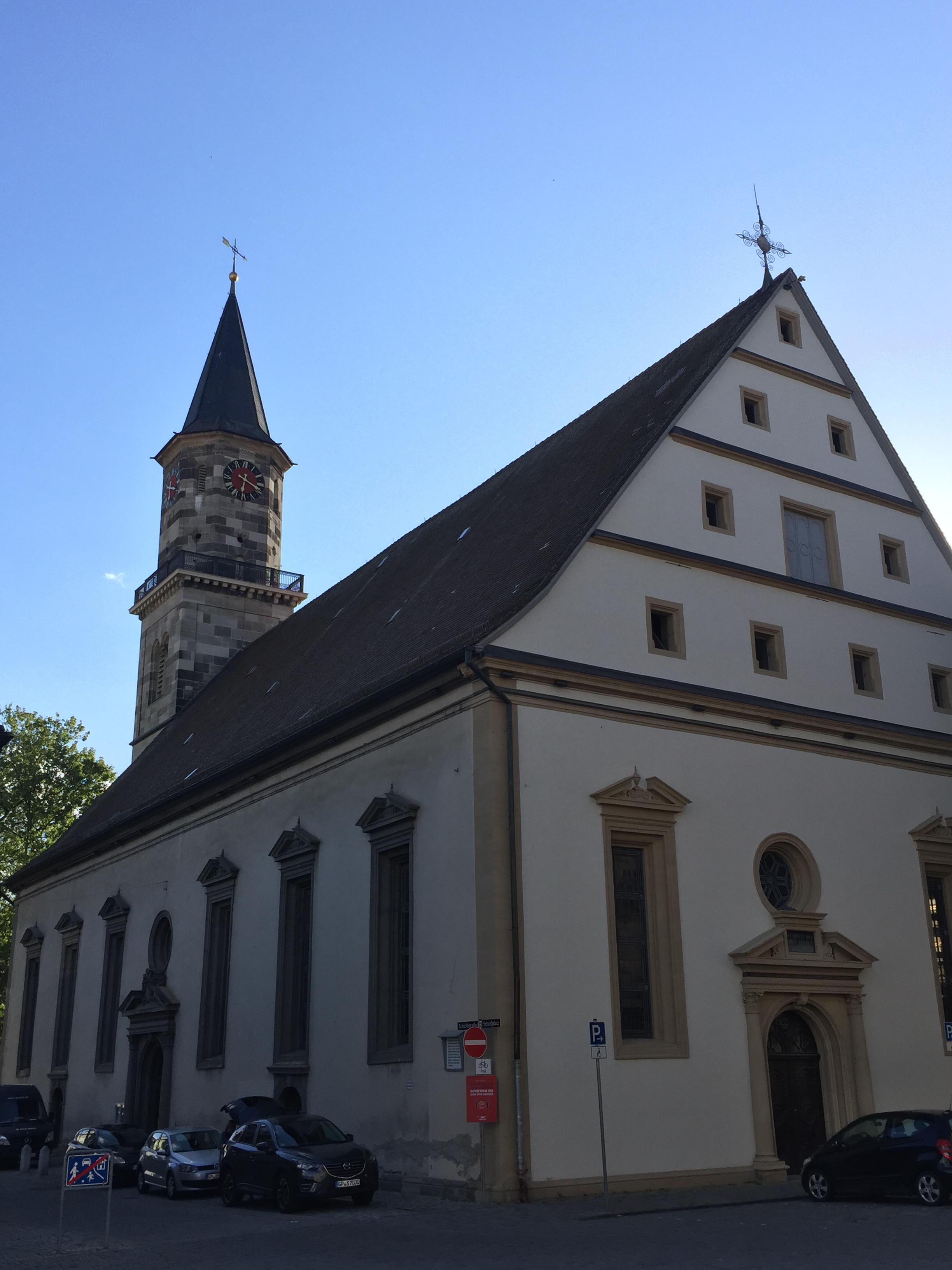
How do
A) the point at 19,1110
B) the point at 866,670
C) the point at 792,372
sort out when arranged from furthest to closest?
the point at 19,1110, the point at 792,372, the point at 866,670

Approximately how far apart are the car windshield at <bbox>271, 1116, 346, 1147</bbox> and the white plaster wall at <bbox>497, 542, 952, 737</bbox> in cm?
775

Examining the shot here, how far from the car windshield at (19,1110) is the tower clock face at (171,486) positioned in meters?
21.5

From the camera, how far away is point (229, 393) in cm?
4753

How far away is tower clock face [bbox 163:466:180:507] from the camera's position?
45.9 m

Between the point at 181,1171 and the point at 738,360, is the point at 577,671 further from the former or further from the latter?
the point at 181,1171

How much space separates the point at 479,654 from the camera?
2014 cm

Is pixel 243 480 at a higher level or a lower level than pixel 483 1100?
higher

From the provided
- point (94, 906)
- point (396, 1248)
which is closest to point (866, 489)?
point (396, 1248)

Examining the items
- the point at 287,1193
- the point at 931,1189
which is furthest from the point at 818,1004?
the point at 287,1193

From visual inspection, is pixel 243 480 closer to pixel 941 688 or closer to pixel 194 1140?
pixel 941 688

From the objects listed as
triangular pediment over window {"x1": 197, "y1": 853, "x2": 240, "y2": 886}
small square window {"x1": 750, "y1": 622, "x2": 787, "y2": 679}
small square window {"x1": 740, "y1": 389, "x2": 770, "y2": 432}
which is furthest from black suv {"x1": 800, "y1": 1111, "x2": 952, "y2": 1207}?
triangular pediment over window {"x1": 197, "y1": 853, "x2": 240, "y2": 886}

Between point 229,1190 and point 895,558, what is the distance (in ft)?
58.3

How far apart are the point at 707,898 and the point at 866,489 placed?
10209 mm

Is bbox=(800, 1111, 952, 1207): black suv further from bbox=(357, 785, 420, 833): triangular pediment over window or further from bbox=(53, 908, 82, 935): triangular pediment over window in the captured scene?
bbox=(53, 908, 82, 935): triangular pediment over window
